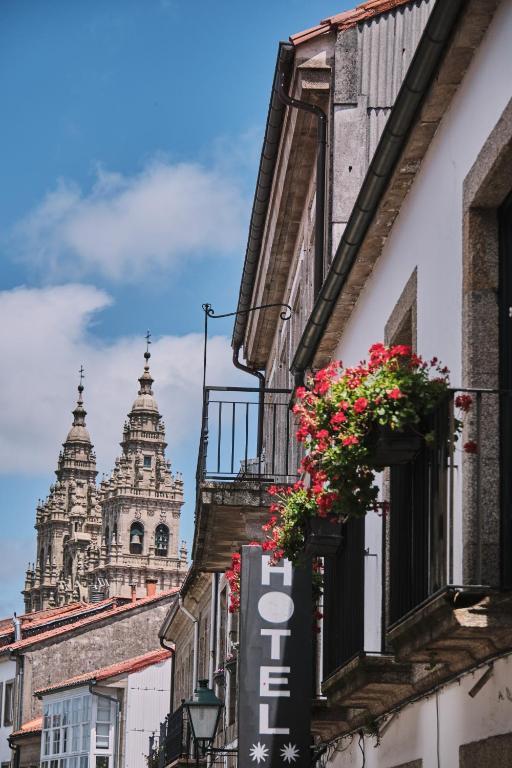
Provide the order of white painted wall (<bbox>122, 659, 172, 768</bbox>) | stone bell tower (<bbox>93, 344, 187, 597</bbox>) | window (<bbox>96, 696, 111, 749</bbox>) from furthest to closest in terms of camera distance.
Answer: stone bell tower (<bbox>93, 344, 187, 597</bbox>) < window (<bbox>96, 696, 111, 749</bbox>) < white painted wall (<bbox>122, 659, 172, 768</bbox>)

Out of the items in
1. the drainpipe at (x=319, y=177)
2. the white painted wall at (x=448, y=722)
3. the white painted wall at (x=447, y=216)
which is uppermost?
the drainpipe at (x=319, y=177)

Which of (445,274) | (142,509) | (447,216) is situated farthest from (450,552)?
(142,509)

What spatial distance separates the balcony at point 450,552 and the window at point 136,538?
480 ft

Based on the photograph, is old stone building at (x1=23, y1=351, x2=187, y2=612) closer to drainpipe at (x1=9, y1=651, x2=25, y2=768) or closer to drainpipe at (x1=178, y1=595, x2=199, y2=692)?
drainpipe at (x1=9, y1=651, x2=25, y2=768)

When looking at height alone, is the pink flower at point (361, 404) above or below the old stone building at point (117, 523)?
below

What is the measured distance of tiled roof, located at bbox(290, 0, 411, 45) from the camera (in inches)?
635

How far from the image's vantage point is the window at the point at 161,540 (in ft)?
502

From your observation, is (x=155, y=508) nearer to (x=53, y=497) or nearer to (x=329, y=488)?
(x=53, y=497)

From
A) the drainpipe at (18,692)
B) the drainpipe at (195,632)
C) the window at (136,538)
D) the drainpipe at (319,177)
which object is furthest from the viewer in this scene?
the window at (136,538)

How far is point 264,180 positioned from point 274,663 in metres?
8.86

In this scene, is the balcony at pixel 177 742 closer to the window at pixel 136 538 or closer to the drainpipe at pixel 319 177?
the drainpipe at pixel 319 177

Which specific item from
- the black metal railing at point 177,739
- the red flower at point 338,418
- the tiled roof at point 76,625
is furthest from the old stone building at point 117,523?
the red flower at point 338,418

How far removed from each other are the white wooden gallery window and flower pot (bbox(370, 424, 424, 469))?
39.9m

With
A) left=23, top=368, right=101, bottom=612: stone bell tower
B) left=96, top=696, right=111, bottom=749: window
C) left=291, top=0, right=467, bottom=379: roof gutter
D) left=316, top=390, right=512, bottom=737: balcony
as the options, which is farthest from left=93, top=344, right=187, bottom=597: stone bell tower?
left=316, top=390, right=512, bottom=737: balcony
